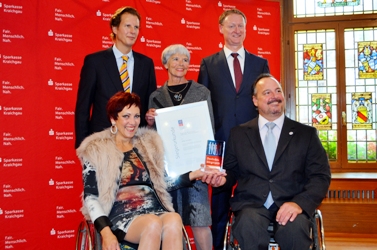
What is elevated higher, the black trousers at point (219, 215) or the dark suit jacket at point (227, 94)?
the dark suit jacket at point (227, 94)

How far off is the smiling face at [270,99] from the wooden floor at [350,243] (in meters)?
2.52

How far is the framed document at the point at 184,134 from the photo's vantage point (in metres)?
2.80

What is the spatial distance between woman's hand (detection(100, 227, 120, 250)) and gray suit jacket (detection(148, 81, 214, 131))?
3.69ft

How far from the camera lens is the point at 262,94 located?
2.72 metres

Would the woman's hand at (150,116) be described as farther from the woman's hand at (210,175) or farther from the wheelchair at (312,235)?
the wheelchair at (312,235)

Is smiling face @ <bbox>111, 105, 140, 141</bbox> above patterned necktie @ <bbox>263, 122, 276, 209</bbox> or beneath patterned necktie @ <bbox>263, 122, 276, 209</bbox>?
above

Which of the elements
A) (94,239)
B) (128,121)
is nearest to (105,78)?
(128,121)

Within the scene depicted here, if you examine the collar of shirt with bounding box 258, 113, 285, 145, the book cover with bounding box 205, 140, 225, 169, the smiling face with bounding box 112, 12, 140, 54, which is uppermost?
the smiling face with bounding box 112, 12, 140, 54

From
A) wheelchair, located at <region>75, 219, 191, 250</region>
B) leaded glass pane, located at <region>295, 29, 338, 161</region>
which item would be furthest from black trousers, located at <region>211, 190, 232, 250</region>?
leaded glass pane, located at <region>295, 29, 338, 161</region>

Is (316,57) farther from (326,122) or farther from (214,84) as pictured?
(214,84)

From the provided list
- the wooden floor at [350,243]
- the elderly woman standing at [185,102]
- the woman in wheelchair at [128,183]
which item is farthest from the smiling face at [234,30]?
the wooden floor at [350,243]

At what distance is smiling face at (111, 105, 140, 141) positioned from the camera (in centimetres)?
255

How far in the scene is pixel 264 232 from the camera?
2336mm

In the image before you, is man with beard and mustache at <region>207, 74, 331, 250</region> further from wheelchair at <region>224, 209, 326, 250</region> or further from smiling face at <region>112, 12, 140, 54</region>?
smiling face at <region>112, 12, 140, 54</region>
